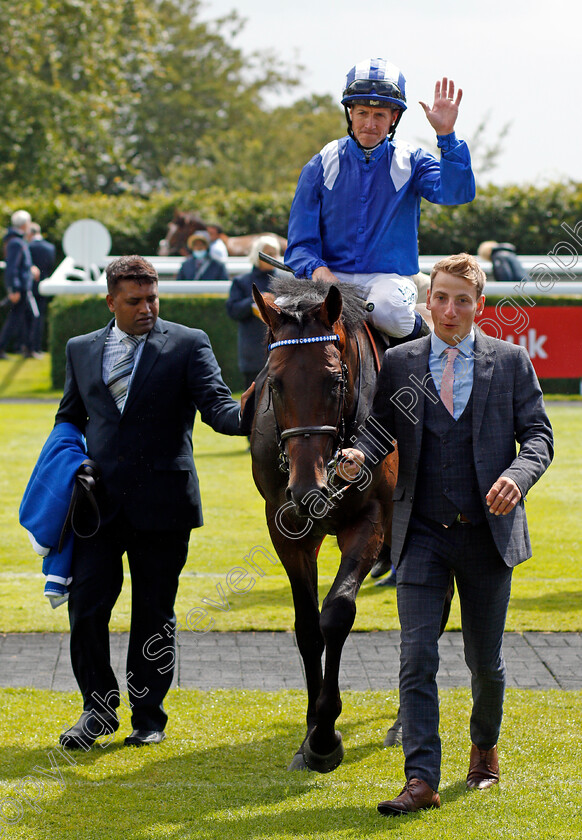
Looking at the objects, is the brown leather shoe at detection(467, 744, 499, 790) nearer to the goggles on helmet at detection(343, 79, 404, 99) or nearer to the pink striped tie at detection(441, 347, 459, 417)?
the pink striped tie at detection(441, 347, 459, 417)

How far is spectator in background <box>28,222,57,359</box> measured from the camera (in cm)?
1952

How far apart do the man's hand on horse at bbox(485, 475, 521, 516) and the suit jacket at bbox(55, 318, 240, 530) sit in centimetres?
148

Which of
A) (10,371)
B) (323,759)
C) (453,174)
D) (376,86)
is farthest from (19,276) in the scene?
(323,759)

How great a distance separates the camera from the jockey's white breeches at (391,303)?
516 centimetres

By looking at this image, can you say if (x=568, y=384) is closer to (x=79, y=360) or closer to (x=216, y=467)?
(x=216, y=467)

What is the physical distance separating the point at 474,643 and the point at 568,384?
13.3m

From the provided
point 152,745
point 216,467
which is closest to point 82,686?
point 152,745

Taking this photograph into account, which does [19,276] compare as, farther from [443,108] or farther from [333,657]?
[333,657]

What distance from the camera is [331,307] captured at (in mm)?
4469

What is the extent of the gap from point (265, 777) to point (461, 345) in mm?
1882

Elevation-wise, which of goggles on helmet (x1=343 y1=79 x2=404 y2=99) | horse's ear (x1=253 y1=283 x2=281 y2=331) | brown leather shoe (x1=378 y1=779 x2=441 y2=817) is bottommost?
brown leather shoe (x1=378 y1=779 x2=441 y2=817)

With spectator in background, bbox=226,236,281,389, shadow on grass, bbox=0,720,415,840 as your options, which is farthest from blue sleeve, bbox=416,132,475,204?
spectator in background, bbox=226,236,281,389

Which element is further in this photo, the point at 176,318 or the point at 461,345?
the point at 176,318

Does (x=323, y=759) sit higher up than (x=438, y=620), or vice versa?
(x=438, y=620)
